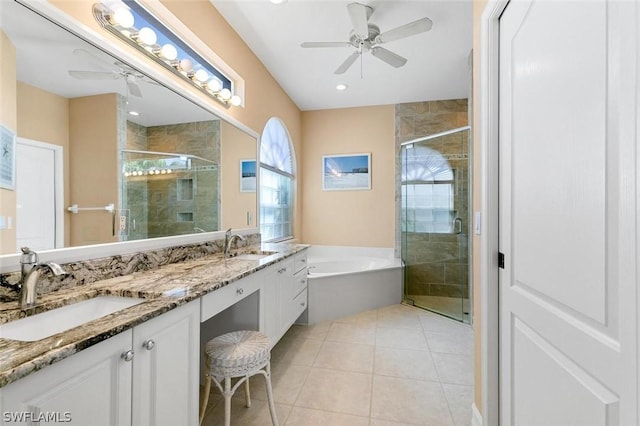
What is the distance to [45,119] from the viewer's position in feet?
3.72

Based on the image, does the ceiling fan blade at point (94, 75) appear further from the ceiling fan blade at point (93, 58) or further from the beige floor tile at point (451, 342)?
the beige floor tile at point (451, 342)

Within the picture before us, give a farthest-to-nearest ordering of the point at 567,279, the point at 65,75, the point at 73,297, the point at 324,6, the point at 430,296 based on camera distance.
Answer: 1. the point at 430,296
2. the point at 324,6
3. the point at 65,75
4. the point at 73,297
5. the point at 567,279

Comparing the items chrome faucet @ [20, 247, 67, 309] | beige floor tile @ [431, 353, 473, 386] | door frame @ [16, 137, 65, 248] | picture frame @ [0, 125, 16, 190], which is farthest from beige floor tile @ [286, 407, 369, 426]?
picture frame @ [0, 125, 16, 190]

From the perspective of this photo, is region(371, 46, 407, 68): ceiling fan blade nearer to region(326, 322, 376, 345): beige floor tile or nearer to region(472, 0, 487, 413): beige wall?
region(472, 0, 487, 413): beige wall

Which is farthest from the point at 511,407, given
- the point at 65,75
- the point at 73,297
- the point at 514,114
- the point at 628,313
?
the point at 65,75

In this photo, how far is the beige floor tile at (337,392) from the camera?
1676mm

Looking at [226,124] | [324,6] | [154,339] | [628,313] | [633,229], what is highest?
[324,6]

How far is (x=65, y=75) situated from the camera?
1208 millimetres

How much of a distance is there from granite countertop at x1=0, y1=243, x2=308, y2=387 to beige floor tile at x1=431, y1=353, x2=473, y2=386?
4.96 feet

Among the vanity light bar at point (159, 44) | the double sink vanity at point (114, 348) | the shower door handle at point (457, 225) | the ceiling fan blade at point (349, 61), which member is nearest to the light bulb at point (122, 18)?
the vanity light bar at point (159, 44)

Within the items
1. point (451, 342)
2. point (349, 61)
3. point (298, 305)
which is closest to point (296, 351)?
point (298, 305)

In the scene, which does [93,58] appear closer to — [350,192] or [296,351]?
[296,351]

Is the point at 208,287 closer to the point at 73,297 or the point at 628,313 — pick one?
the point at 73,297

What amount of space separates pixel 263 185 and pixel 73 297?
2.43 meters
